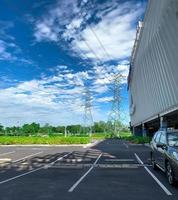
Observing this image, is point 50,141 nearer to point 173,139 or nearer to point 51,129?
point 173,139

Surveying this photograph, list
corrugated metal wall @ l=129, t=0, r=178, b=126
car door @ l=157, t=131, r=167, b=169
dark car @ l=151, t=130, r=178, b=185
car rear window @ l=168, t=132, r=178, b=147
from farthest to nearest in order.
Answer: corrugated metal wall @ l=129, t=0, r=178, b=126 → car door @ l=157, t=131, r=167, b=169 → car rear window @ l=168, t=132, r=178, b=147 → dark car @ l=151, t=130, r=178, b=185

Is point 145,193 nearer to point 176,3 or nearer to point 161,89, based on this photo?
point 176,3

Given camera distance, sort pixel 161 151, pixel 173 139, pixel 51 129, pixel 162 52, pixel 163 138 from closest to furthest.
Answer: pixel 173 139
pixel 161 151
pixel 163 138
pixel 162 52
pixel 51 129

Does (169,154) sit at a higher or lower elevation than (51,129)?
lower

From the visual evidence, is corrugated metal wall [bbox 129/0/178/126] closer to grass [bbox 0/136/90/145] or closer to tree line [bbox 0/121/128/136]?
grass [bbox 0/136/90/145]

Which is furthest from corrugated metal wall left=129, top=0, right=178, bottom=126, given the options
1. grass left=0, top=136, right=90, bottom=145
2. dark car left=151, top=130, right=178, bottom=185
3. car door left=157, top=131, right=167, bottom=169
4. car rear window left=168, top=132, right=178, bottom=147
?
car rear window left=168, top=132, right=178, bottom=147

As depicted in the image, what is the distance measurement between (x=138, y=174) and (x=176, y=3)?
14.8 m

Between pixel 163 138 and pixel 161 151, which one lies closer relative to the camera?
pixel 161 151

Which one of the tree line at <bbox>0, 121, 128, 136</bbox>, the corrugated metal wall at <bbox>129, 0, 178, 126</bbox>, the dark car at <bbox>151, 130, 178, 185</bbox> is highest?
the tree line at <bbox>0, 121, 128, 136</bbox>

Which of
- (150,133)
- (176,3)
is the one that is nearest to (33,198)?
(176,3)

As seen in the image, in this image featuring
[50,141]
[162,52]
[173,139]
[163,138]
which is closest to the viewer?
[173,139]

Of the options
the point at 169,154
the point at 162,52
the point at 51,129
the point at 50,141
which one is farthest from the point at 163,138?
the point at 51,129

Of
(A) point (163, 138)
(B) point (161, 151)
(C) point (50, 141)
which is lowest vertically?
(B) point (161, 151)

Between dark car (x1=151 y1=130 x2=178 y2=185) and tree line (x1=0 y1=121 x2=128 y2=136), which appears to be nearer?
dark car (x1=151 y1=130 x2=178 y2=185)
